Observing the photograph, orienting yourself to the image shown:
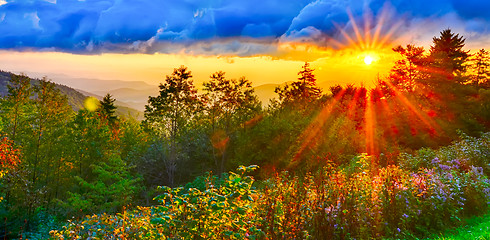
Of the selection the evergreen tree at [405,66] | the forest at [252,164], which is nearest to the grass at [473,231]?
the forest at [252,164]

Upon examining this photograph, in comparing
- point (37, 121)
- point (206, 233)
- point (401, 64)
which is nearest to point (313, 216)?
point (206, 233)

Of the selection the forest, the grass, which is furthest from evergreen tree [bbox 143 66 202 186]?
the grass

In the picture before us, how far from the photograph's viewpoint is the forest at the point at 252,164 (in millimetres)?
6309

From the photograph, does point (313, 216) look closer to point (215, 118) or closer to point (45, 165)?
point (215, 118)

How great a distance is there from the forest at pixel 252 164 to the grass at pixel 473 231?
0.82 feet

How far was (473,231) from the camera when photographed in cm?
673

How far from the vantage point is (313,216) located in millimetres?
6586

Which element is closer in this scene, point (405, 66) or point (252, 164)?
point (252, 164)

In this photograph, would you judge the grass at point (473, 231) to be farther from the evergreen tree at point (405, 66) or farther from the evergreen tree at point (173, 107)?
the evergreen tree at point (405, 66)

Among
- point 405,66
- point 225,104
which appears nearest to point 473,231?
point 225,104

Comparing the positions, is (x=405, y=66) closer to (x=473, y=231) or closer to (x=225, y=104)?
(x=225, y=104)

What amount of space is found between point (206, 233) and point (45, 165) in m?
30.7

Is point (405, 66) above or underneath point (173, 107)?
above

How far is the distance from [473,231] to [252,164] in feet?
67.1
